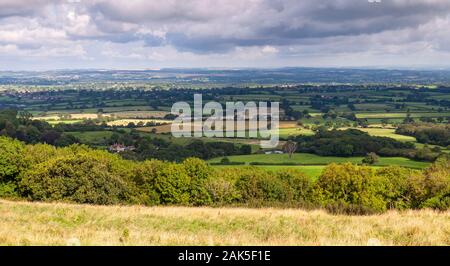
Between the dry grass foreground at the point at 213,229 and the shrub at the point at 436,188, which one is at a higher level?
the dry grass foreground at the point at 213,229

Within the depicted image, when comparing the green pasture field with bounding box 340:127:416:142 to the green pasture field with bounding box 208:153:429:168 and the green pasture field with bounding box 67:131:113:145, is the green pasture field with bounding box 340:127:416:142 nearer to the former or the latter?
the green pasture field with bounding box 208:153:429:168

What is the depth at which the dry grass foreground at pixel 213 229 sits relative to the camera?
1212cm

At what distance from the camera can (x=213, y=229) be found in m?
16.7

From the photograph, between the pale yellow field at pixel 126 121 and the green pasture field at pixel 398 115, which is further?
the green pasture field at pixel 398 115

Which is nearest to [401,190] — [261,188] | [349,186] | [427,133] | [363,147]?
[349,186]

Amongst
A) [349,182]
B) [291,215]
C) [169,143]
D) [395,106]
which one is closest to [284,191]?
[349,182]

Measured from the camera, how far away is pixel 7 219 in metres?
18.2

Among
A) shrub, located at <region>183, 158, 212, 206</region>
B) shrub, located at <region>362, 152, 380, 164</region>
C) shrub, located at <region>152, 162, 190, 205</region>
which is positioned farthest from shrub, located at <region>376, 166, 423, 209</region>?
shrub, located at <region>362, 152, 380, 164</region>

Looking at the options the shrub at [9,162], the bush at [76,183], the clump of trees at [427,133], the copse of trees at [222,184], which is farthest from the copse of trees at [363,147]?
the shrub at [9,162]

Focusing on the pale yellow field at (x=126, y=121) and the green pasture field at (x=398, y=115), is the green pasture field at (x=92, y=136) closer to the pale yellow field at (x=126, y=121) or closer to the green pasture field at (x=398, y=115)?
the pale yellow field at (x=126, y=121)

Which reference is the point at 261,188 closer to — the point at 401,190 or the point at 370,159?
the point at 401,190
